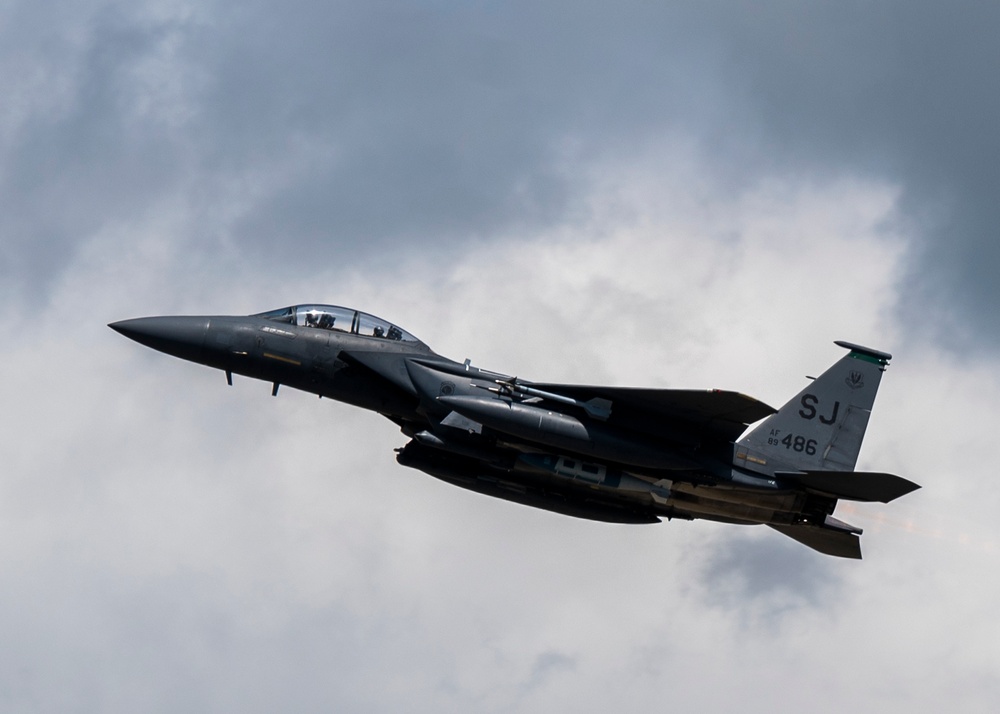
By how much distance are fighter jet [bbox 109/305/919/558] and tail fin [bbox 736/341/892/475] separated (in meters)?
0.03

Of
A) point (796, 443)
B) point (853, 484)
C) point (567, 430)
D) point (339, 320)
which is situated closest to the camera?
point (567, 430)

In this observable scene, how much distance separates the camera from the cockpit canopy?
2570 centimetres

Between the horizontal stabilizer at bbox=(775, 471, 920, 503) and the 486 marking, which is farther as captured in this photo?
the 486 marking

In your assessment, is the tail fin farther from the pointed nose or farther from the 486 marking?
the pointed nose

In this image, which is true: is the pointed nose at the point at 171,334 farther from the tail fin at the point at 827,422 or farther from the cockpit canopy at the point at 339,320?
the tail fin at the point at 827,422

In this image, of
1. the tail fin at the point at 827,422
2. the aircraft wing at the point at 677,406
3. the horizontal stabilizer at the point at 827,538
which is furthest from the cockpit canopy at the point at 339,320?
the horizontal stabilizer at the point at 827,538

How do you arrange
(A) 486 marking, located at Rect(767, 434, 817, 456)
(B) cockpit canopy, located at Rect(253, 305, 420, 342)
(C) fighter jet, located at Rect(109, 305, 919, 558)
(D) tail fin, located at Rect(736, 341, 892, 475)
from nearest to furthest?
(C) fighter jet, located at Rect(109, 305, 919, 558)
(B) cockpit canopy, located at Rect(253, 305, 420, 342)
(D) tail fin, located at Rect(736, 341, 892, 475)
(A) 486 marking, located at Rect(767, 434, 817, 456)

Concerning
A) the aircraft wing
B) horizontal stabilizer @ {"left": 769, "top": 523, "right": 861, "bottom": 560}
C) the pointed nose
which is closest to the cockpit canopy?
the pointed nose

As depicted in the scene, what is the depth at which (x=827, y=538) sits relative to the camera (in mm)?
26875

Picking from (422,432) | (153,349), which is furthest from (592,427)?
(153,349)

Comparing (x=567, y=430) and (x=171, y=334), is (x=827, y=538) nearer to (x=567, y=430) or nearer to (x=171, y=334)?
(x=567, y=430)

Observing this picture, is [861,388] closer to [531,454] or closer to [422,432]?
[531,454]

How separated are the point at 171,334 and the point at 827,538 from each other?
13.6 meters

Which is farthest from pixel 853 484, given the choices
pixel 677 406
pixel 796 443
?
pixel 677 406
